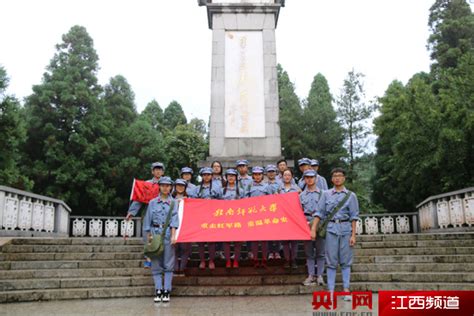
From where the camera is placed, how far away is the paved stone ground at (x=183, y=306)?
5.52 meters

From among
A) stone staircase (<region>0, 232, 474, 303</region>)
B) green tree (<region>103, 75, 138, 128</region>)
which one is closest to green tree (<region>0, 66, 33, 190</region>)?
green tree (<region>103, 75, 138, 128</region>)

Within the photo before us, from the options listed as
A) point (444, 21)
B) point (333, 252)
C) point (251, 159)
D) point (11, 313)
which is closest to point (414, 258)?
point (333, 252)

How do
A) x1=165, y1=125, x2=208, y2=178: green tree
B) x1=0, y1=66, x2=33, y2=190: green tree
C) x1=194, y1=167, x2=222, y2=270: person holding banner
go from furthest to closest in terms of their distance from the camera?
x1=165, y1=125, x2=208, y2=178: green tree < x1=0, y1=66, x2=33, y2=190: green tree < x1=194, y1=167, x2=222, y2=270: person holding banner

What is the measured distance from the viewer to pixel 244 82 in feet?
39.9

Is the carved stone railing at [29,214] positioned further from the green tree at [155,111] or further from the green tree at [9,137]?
the green tree at [155,111]

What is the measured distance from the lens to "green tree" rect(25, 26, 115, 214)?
21.2 metres

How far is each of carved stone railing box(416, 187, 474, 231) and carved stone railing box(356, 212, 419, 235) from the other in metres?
1.87

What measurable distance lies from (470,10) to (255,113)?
1955 cm

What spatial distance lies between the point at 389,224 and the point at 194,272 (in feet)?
31.7

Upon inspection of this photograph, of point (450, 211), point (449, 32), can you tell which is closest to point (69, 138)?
point (450, 211)

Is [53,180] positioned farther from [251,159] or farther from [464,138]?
[464,138]

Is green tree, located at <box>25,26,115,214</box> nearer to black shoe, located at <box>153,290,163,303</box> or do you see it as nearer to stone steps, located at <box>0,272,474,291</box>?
stone steps, located at <box>0,272,474,291</box>

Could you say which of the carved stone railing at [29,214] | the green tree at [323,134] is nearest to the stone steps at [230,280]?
the carved stone railing at [29,214]

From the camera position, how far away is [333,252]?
6.20 meters
